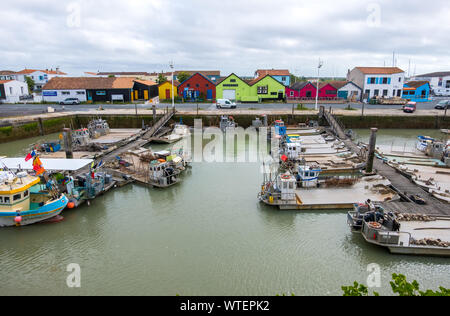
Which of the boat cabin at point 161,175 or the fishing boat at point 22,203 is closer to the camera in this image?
the fishing boat at point 22,203

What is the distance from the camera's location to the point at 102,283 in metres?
11.5

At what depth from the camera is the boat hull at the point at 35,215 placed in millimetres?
14836

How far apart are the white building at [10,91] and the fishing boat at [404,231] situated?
210 feet

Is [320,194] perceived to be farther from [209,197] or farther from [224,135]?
[224,135]

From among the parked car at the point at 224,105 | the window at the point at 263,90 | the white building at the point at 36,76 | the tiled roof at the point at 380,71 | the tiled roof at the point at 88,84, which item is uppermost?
the white building at the point at 36,76

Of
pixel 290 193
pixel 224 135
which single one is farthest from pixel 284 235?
pixel 224 135

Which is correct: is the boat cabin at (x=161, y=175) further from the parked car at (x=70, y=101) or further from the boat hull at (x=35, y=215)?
the parked car at (x=70, y=101)

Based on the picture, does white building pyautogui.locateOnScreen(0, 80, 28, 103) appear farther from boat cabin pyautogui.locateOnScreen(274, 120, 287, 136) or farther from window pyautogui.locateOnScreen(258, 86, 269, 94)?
boat cabin pyautogui.locateOnScreen(274, 120, 287, 136)

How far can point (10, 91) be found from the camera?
5938 centimetres

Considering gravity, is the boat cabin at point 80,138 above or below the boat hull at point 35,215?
above

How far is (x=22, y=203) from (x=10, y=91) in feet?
186

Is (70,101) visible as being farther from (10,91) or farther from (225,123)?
(225,123)

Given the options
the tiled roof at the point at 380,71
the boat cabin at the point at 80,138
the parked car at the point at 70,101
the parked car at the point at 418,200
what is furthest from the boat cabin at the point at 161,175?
the tiled roof at the point at 380,71

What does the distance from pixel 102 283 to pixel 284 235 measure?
827cm
